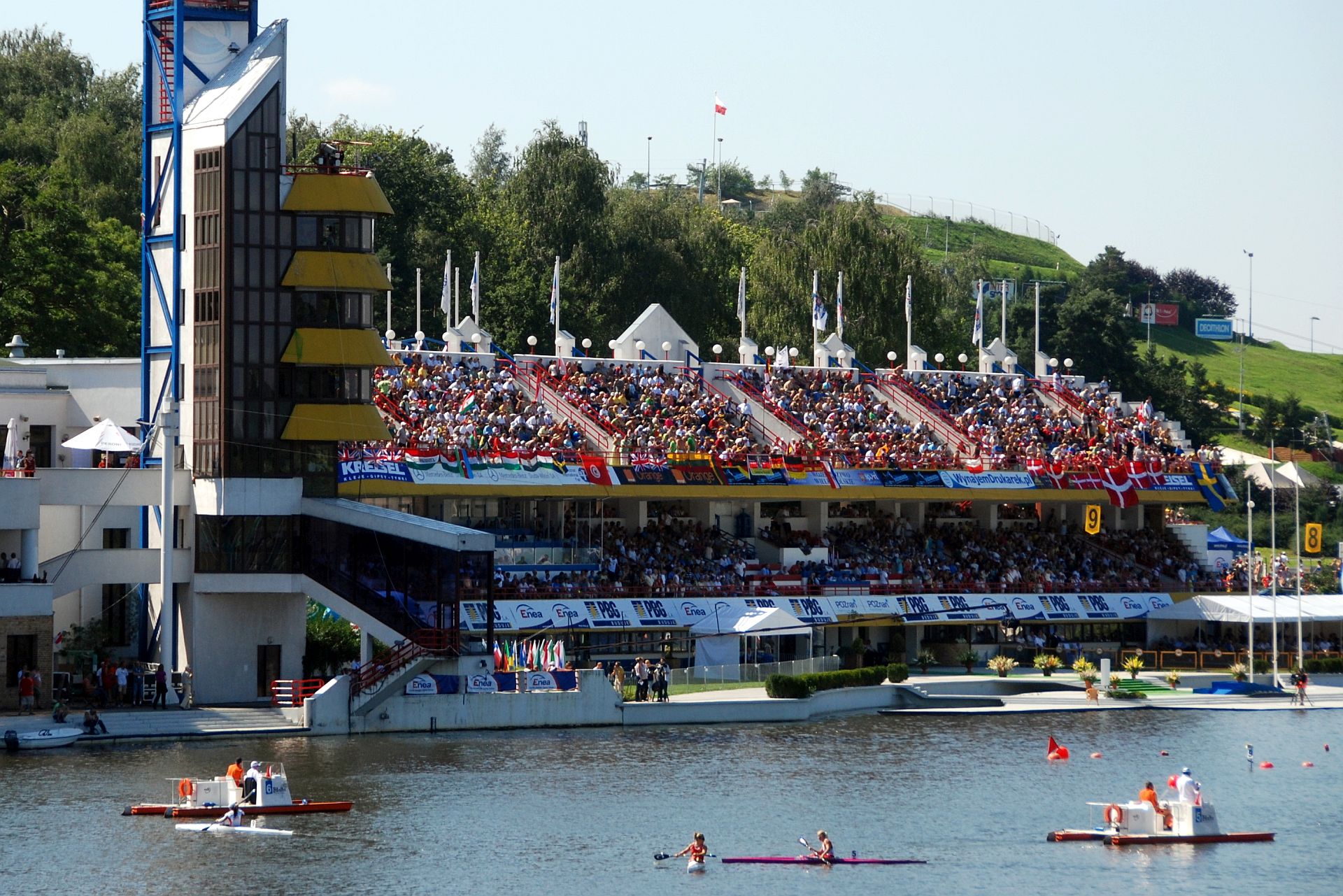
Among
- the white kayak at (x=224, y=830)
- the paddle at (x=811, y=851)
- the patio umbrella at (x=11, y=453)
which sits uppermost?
the patio umbrella at (x=11, y=453)

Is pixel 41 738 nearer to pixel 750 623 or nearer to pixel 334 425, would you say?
pixel 334 425

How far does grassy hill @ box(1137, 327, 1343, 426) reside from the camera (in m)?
180

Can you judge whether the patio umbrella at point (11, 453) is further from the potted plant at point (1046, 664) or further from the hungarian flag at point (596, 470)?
the potted plant at point (1046, 664)

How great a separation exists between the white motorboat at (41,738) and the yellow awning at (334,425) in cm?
1335

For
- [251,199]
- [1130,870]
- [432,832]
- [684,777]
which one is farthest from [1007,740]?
[251,199]

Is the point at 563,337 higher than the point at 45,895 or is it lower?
higher

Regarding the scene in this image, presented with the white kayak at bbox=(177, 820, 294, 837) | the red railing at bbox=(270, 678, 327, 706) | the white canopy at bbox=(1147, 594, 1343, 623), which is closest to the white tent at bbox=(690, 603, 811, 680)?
the red railing at bbox=(270, 678, 327, 706)

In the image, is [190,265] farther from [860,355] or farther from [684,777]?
[860,355]

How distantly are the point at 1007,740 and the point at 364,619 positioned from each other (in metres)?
20.5

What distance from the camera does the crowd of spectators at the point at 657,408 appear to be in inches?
3228

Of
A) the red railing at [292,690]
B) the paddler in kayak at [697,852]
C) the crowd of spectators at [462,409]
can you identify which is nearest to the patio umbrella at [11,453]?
the red railing at [292,690]

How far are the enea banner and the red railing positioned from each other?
18.8ft

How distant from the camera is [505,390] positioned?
82.1 metres

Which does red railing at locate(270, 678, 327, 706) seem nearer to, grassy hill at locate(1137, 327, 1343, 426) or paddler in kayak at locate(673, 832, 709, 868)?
paddler in kayak at locate(673, 832, 709, 868)
